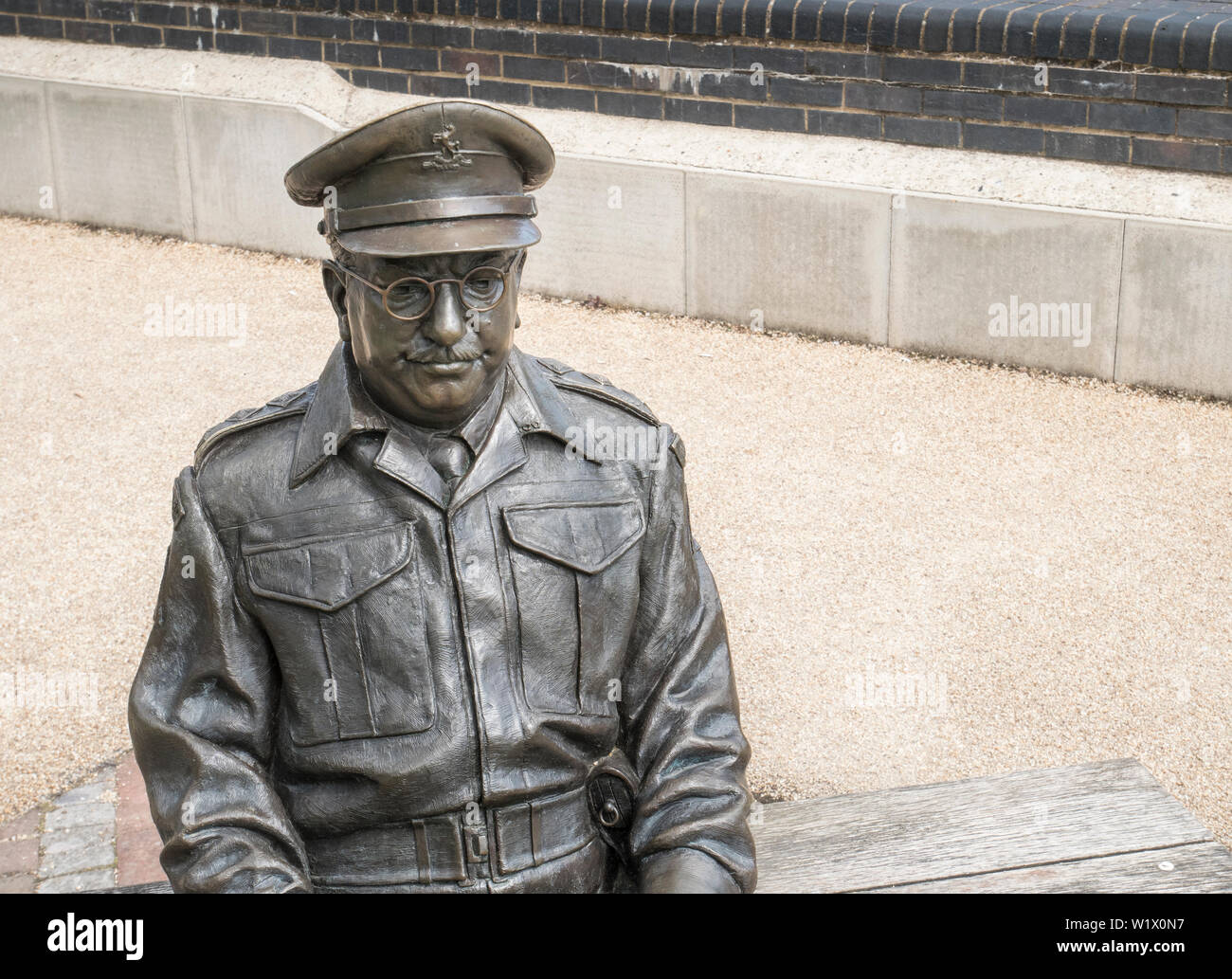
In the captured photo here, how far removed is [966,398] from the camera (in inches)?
314

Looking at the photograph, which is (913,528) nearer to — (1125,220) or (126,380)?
(1125,220)

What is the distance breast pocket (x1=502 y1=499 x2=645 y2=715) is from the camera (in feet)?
9.86

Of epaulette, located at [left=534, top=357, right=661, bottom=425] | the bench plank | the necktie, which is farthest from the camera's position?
the bench plank

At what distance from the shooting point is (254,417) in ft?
10.1

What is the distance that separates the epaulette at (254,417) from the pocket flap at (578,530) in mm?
434

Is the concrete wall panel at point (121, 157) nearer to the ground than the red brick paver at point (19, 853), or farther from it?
farther from it

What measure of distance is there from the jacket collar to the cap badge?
1.35 ft

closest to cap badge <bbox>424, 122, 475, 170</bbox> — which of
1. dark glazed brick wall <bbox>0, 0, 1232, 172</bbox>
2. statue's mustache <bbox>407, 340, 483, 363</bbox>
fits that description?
statue's mustache <bbox>407, 340, 483, 363</bbox>

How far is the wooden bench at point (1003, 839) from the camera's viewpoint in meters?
3.81

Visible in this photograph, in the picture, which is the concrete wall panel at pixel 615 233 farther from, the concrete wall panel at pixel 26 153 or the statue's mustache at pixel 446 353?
the statue's mustache at pixel 446 353

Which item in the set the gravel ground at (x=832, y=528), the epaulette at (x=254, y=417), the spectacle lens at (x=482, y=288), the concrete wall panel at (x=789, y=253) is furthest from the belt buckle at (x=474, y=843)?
the concrete wall panel at (x=789, y=253)

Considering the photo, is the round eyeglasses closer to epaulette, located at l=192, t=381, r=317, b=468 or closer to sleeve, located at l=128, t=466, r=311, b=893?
epaulette, located at l=192, t=381, r=317, b=468

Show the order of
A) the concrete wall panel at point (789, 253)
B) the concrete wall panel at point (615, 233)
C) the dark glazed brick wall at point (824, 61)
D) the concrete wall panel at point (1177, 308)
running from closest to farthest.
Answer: the concrete wall panel at point (1177, 308) → the dark glazed brick wall at point (824, 61) → the concrete wall panel at point (789, 253) → the concrete wall panel at point (615, 233)

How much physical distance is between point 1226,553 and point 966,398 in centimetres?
165
